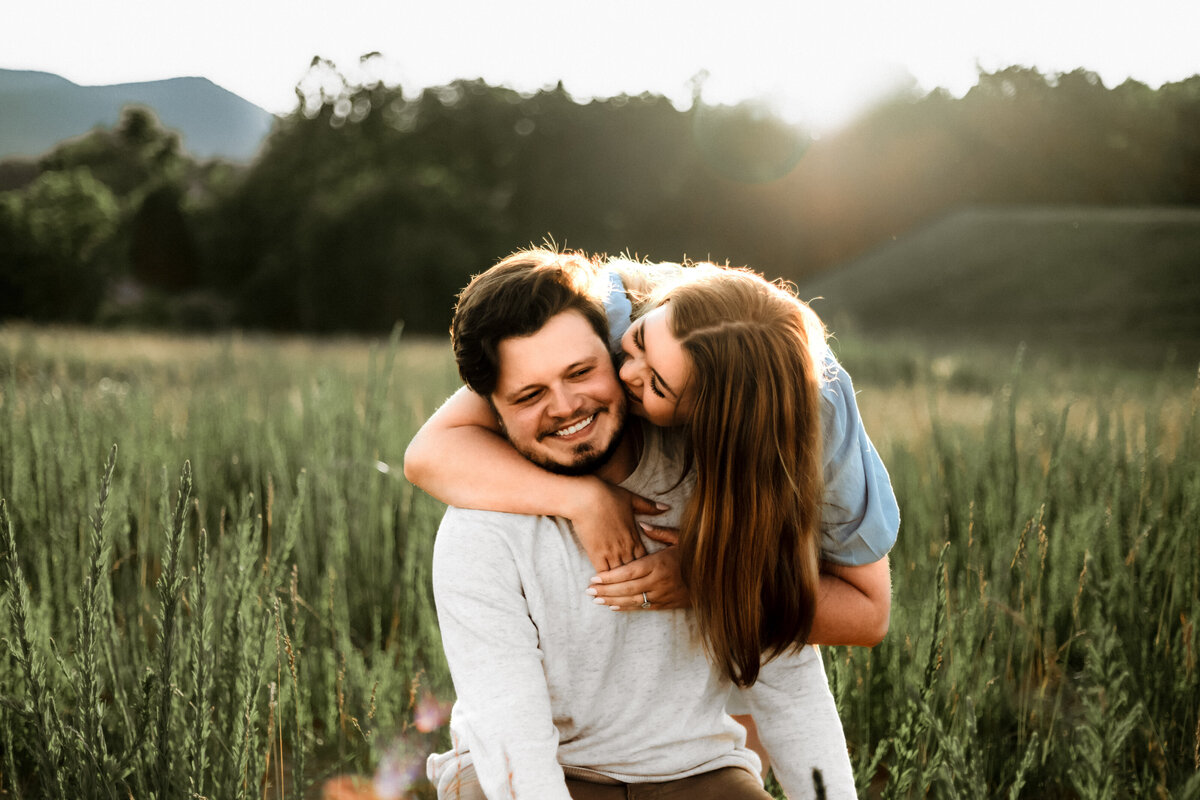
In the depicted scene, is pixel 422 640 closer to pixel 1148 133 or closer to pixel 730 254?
pixel 1148 133

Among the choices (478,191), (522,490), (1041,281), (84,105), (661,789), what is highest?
(478,191)

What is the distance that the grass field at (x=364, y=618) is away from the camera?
1.34 meters

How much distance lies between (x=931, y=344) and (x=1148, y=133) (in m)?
4.74

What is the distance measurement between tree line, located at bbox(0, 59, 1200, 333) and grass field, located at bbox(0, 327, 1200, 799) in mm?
14833

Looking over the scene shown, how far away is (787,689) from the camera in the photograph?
1.61 meters

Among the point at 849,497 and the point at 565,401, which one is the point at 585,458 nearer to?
the point at 565,401

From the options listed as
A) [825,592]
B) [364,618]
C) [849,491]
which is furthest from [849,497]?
[364,618]

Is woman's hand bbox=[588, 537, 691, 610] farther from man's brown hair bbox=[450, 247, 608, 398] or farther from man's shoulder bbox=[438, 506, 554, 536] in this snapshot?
man's brown hair bbox=[450, 247, 608, 398]

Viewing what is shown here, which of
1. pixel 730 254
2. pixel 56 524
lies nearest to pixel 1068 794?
pixel 56 524

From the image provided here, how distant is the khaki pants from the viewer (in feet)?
4.91

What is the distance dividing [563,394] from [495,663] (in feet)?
1.62

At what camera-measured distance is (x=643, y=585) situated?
147 cm

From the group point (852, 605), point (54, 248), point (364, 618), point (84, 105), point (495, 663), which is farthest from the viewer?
point (54, 248)

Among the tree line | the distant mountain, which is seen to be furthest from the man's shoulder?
the tree line
